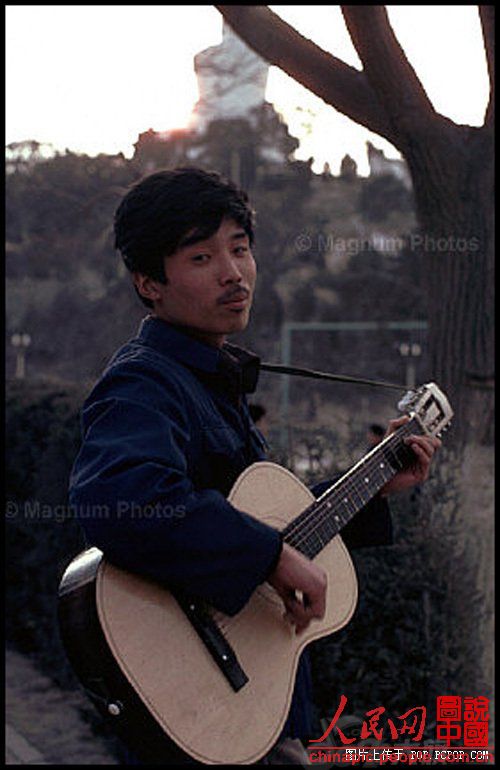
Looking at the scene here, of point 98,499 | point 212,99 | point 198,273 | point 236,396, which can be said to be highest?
point 212,99

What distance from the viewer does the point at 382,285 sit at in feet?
82.9

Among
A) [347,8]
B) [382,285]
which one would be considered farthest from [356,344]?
[347,8]

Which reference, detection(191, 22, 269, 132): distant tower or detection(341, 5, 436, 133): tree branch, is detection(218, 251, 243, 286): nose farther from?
detection(191, 22, 269, 132): distant tower

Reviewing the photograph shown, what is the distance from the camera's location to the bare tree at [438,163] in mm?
4414

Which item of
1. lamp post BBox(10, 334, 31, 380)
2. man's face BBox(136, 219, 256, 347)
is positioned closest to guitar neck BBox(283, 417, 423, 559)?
man's face BBox(136, 219, 256, 347)

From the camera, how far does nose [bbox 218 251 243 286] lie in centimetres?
216

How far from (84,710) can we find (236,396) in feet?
11.2

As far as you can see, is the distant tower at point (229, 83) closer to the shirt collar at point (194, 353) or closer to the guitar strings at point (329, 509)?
the guitar strings at point (329, 509)

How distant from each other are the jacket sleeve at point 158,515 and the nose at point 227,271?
323 millimetres

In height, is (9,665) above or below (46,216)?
below

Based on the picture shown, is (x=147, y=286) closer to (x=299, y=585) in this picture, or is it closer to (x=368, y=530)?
(x=299, y=585)

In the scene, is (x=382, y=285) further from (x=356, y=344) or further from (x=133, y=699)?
(x=133, y=699)

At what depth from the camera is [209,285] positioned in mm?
2160

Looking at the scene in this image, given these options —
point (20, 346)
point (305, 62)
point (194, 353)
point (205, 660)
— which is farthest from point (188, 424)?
point (20, 346)
